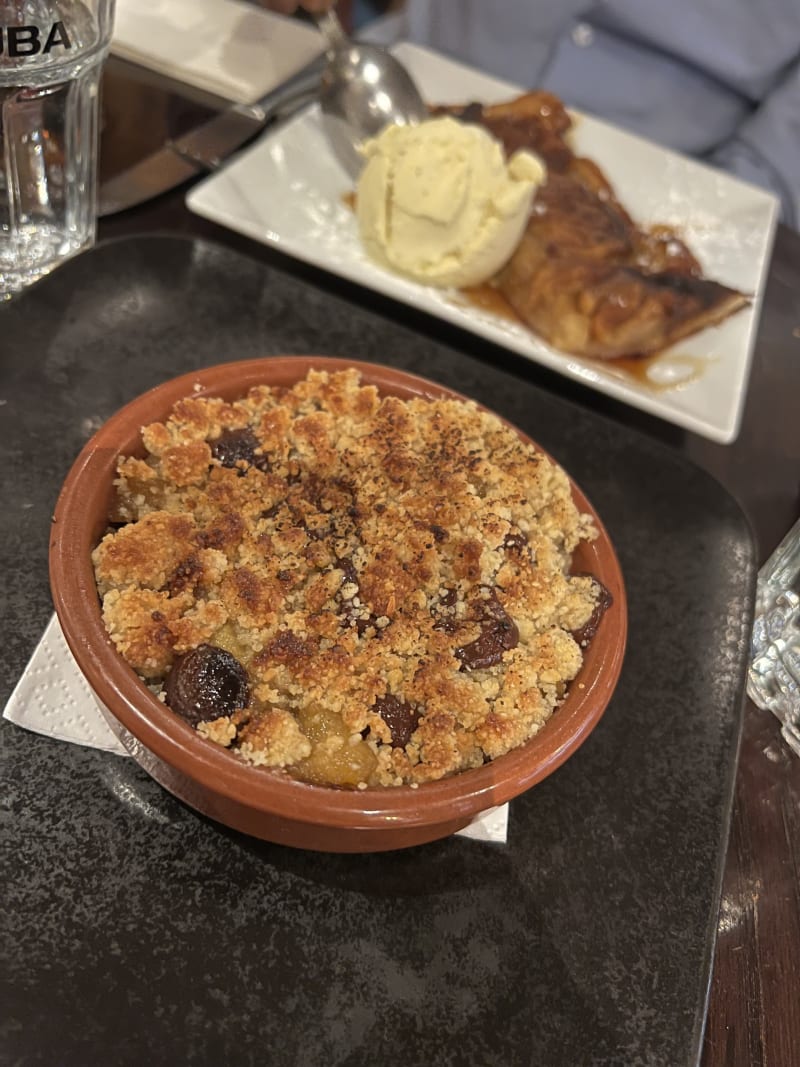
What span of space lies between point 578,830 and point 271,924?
0.33 meters

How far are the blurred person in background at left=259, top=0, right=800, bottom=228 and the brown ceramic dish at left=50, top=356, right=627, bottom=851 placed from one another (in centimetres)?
152

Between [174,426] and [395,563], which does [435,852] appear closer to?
[395,563]

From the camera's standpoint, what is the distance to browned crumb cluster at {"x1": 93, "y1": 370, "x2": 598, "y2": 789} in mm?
753

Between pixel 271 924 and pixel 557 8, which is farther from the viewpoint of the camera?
pixel 557 8

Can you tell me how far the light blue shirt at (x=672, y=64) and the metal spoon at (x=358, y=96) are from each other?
53cm

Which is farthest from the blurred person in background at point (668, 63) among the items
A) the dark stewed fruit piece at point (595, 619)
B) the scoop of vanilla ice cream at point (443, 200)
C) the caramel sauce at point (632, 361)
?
the dark stewed fruit piece at point (595, 619)

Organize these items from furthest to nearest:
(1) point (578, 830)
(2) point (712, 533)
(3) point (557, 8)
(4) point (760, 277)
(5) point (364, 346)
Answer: (3) point (557, 8) → (4) point (760, 277) → (5) point (364, 346) → (2) point (712, 533) → (1) point (578, 830)

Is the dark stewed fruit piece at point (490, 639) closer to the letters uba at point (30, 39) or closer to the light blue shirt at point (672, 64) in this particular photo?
the letters uba at point (30, 39)

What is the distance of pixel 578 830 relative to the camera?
2.91 feet

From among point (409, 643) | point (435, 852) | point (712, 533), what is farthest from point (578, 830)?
point (712, 533)

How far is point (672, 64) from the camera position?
2031 mm

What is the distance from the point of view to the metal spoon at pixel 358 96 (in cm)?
170

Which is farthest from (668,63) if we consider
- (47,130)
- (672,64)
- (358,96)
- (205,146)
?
(47,130)

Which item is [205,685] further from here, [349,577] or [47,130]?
[47,130]
